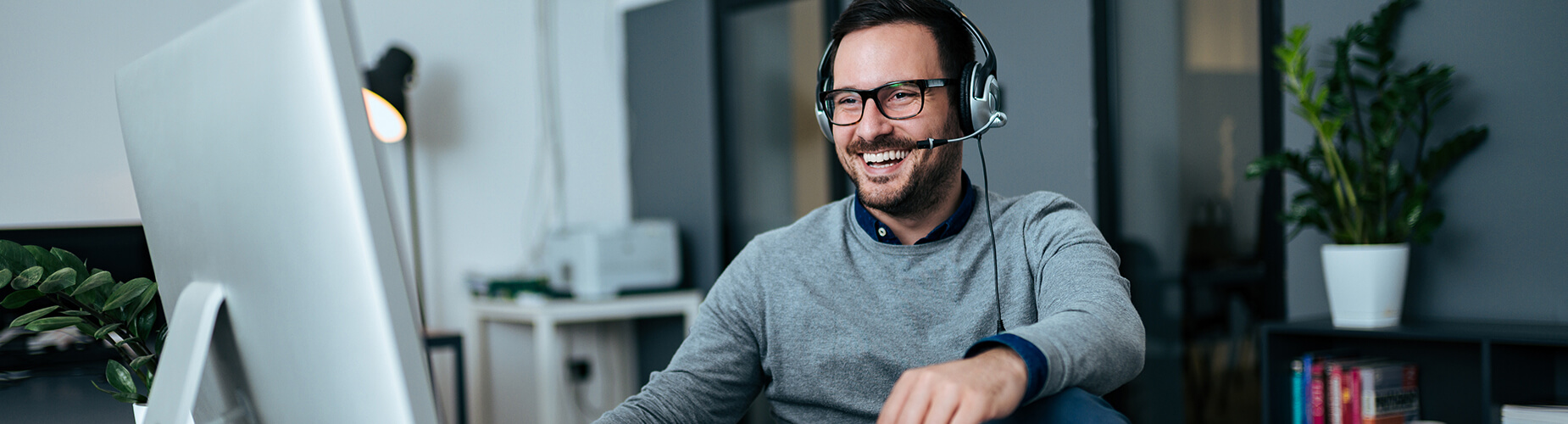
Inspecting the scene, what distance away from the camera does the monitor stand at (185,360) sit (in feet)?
2.02

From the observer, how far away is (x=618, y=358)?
12.4 feet

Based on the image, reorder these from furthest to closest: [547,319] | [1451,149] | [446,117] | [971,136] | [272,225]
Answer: [446,117] < [547,319] < [1451,149] < [971,136] < [272,225]

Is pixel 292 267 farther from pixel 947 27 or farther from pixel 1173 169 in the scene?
pixel 1173 169

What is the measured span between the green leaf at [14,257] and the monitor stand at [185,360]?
0.32 m

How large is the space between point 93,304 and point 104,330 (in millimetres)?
28

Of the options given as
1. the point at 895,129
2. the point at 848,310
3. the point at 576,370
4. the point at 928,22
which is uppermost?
the point at 928,22

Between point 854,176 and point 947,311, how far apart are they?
200 mm

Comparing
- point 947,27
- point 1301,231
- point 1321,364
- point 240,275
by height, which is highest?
point 947,27

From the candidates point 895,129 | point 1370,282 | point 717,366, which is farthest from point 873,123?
point 1370,282

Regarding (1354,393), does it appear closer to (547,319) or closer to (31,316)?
(547,319)

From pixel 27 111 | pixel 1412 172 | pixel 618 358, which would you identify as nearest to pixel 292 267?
pixel 1412 172

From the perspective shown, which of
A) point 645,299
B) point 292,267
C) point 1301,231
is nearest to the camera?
point 292,267

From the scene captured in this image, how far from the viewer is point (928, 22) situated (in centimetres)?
117

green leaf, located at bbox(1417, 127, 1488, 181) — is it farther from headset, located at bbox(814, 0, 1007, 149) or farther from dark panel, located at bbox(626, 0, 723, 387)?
dark panel, located at bbox(626, 0, 723, 387)
